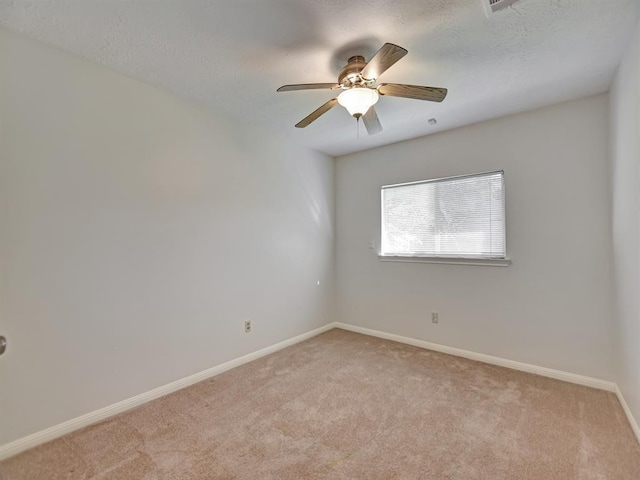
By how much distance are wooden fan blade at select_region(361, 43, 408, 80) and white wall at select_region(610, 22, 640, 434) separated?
1.36 m

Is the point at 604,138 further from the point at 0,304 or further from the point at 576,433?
the point at 0,304

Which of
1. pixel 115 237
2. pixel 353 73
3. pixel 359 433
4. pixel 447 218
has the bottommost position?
pixel 359 433

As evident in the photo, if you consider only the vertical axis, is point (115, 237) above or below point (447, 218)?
below

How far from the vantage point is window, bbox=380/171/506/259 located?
295 centimetres

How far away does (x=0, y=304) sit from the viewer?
169 cm

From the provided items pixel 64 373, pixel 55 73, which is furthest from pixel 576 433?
pixel 55 73

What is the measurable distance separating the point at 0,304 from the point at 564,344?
13.3ft

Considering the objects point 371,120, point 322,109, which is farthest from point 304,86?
point 371,120

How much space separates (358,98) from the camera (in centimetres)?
188

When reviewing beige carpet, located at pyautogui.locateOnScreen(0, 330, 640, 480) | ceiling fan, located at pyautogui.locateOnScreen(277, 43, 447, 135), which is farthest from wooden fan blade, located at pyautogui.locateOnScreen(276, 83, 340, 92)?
beige carpet, located at pyautogui.locateOnScreen(0, 330, 640, 480)

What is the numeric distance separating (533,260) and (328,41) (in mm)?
2509

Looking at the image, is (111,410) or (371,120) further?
(371,120)

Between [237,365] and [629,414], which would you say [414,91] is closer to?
[629,414]

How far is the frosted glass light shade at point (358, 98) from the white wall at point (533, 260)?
1.68m
